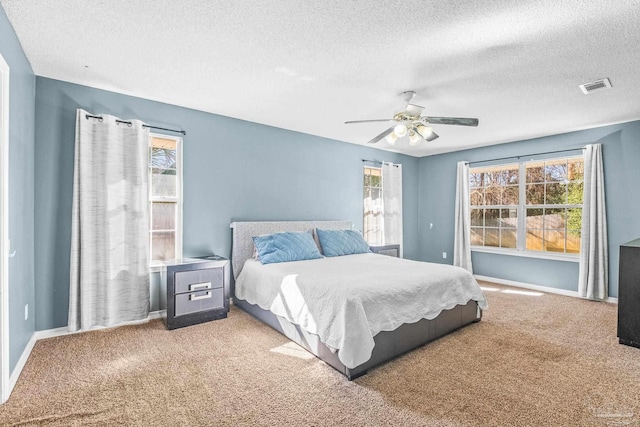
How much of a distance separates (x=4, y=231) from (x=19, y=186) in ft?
2.21

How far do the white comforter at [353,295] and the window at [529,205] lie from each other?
262 centimetres

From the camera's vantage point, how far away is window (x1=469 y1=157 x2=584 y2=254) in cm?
485

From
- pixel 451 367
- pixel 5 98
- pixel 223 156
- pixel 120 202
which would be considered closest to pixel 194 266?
pixel 120 202

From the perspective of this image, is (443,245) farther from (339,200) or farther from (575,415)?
(575,415)

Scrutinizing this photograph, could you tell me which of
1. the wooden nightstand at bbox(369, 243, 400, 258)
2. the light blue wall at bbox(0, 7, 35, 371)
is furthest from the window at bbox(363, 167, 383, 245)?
the light blue wall at bbox(0, 7, 35, 371)

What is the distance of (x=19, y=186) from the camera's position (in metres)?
2.46

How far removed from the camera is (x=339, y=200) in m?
5.41

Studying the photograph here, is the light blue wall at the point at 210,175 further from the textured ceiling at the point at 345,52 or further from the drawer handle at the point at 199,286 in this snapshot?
the drawer handle at the point at 199,286

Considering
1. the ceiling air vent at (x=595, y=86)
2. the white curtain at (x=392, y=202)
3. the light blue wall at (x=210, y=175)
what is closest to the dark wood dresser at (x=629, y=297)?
the ceiling air vent at (x=595, y=86)

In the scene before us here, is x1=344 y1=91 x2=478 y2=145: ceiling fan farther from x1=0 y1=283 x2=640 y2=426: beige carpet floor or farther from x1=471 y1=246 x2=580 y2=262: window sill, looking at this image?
x1=471 y1=246 x2=580 y2=262: window sill

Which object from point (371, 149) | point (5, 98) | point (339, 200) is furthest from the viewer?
point (371, 149)

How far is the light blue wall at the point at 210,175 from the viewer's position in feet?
9.86

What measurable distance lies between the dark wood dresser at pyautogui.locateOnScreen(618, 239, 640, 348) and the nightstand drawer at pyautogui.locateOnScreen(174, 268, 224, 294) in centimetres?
402

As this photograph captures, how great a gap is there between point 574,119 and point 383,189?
9.63 feet
